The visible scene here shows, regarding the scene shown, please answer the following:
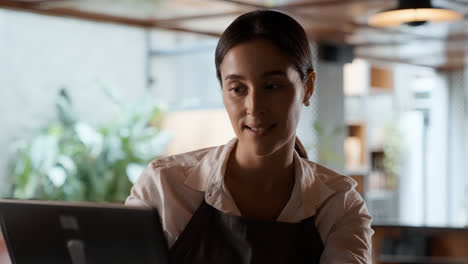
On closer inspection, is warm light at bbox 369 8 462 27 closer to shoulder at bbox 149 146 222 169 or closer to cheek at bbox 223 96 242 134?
shoulder at bbox 149 146 222 169

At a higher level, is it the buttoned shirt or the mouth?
the mouth

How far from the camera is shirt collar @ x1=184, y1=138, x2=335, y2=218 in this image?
5.38 ft

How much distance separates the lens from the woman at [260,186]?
154 cm

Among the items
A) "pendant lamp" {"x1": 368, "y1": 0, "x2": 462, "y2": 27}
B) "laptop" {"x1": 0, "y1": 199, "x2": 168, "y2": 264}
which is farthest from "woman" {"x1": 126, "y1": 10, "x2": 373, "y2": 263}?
"pendant lamp" {"x1": 368, "y1": 0, "x2": 462, "y2": 27}

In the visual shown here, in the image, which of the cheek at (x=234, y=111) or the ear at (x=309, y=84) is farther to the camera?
the ear at (x=309, y=84)

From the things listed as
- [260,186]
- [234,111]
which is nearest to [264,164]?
[260,186]

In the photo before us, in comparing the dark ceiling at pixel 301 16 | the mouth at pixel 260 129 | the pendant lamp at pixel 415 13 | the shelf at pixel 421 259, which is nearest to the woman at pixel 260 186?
the mouth at pixel 260 129

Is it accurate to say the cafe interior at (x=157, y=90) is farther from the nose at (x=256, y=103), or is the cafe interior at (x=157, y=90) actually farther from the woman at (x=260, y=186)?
the nose at (x=256, y=103)

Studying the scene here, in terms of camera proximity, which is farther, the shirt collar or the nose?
the shirt collar

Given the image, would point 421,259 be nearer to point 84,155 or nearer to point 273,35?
point 84,155

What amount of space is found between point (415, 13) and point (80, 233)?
3.01m

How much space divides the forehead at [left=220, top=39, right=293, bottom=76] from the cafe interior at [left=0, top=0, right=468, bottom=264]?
3.45 m

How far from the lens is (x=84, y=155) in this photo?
6.79m

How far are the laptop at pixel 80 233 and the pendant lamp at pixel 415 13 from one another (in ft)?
9.74
